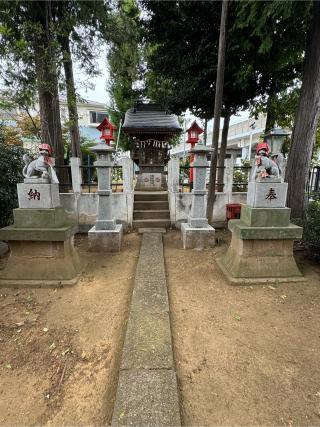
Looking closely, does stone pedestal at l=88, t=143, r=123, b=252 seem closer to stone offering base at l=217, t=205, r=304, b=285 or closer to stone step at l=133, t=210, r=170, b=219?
stone step at l=133, t=210, r=170, b=219

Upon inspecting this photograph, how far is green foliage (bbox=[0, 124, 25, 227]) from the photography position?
16.3 feet

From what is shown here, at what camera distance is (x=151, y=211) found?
25.1ft

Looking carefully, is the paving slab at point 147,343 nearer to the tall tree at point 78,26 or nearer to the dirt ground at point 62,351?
the dirt ground at point 62,351

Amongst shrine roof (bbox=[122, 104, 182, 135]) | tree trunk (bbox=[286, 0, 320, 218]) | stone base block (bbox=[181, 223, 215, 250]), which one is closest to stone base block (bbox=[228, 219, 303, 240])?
stone base block (bbox=[181, 223, 215, 250])

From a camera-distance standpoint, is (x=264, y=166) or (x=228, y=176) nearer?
(x=264, y=166)

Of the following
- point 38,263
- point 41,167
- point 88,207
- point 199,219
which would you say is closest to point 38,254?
point 38,263

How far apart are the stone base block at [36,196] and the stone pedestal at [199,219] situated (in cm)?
313

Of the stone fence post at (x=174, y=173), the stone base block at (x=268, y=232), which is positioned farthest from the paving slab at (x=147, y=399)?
the stone fence post at (x=174, y=173)

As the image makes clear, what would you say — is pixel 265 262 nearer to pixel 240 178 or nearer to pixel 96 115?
pixel 240 178

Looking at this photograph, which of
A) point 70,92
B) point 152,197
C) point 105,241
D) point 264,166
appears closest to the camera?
point 264,166

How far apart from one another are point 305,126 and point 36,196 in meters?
5.77

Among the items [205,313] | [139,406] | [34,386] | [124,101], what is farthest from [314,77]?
[124,101]

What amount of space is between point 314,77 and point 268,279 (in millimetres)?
4454

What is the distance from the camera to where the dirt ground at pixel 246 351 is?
193 centimetres
